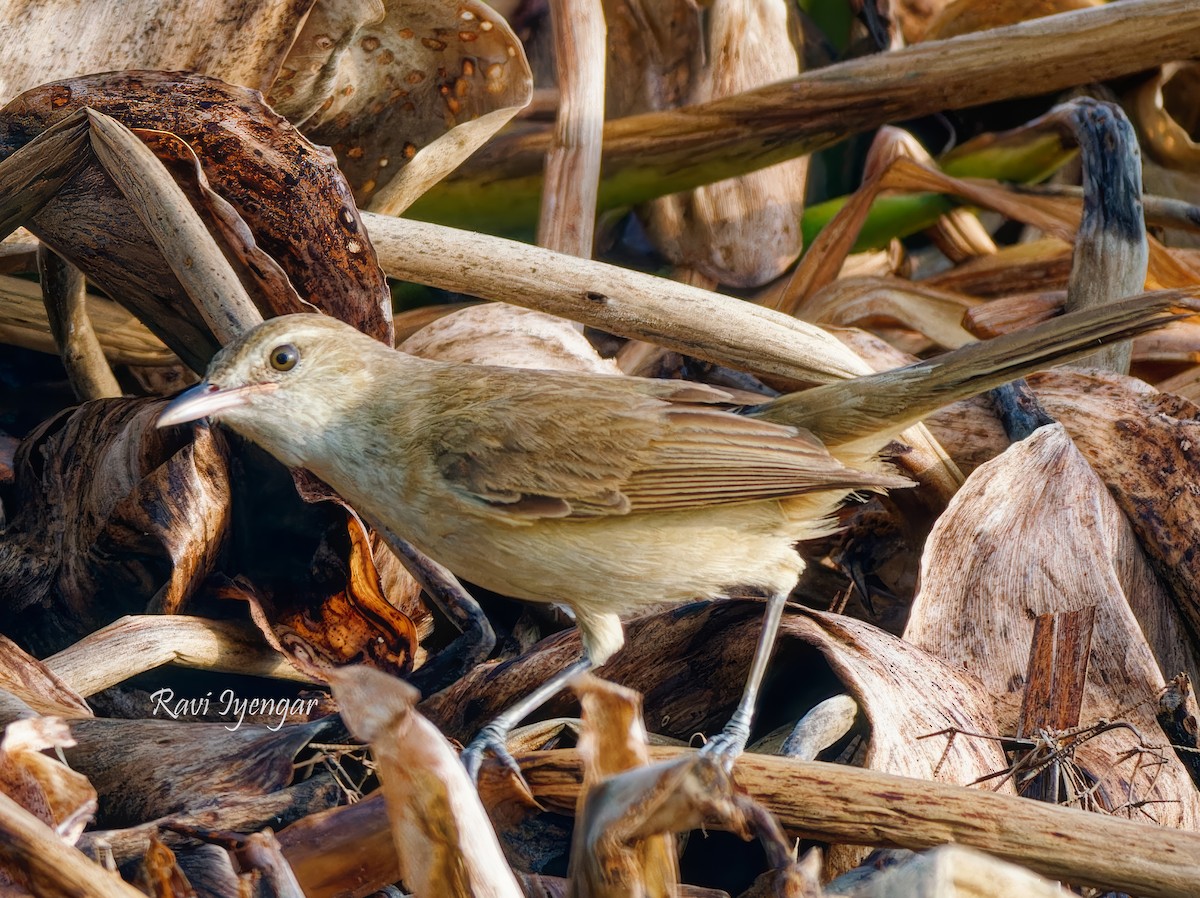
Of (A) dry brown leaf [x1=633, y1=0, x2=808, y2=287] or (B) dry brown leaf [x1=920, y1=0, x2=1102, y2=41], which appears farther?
(B) dry brown leaf [x1=920, y1=0, x2=1102, y2=41]

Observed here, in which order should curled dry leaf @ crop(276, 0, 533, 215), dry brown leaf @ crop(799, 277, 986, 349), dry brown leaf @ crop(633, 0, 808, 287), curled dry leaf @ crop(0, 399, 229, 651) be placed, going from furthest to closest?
dry brown leaf @ crop(633, 0, 808, 287) → dry brown leaf @ crop(799, 277, 986, 349) → curled dry leaf @ crop(276, 0, 533, 215) → curled dry leaf @ crop(0, 399, 229, 651)

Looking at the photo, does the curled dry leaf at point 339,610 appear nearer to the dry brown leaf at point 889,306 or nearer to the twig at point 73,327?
the twig at point 73,327

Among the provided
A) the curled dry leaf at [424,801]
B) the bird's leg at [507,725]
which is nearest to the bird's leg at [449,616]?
the bird's leg at [507,725]

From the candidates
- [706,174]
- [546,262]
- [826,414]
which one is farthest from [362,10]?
[826,414]

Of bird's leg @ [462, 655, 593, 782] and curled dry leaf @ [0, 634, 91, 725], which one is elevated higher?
curled dry leaf @ [0, 634, 91, 725]

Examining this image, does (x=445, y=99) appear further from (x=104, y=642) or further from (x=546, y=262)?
(x=104, y=642)

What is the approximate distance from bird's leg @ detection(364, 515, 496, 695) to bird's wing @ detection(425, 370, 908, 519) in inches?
10.1

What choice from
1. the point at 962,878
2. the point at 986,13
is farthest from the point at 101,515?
the point at 986,13

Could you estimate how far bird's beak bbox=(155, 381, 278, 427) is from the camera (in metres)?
1.95

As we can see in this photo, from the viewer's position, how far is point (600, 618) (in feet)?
6.56

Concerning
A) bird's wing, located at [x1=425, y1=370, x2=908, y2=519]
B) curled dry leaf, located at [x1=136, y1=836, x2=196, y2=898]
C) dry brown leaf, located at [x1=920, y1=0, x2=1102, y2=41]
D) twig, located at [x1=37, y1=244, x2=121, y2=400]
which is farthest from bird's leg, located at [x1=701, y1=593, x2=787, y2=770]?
dry brown leaf, located at [x1=920, y1=0, x2=1102, y2=41]

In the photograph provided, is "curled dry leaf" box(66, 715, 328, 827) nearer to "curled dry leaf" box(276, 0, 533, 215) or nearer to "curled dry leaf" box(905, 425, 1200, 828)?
"curled dry leaf" box(905, 425, 1200, 828)

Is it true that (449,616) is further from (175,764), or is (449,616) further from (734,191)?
(734,191)

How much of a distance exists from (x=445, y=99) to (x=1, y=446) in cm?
124
